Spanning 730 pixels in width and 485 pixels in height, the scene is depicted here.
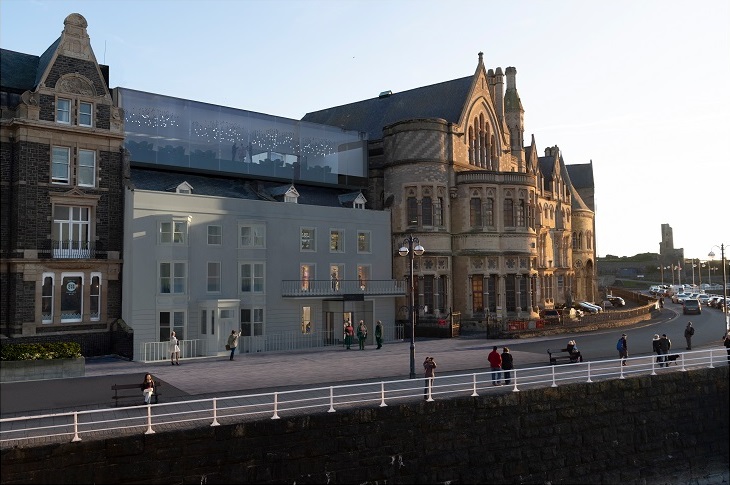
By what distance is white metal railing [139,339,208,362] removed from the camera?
3114cm

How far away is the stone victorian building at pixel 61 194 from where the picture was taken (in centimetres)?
3020

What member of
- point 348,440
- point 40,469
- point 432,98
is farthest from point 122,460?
point 432,98

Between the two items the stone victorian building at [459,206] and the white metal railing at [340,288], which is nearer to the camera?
the white metal railing at [340,288]

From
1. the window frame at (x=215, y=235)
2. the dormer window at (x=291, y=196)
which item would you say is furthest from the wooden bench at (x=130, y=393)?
the dormer window at (x=291, y=196)

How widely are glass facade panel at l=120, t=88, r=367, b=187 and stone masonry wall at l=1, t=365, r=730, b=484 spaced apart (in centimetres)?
2402

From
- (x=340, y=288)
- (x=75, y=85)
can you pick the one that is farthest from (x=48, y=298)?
(x=340, y=288)

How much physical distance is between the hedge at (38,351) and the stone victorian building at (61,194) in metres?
4.71

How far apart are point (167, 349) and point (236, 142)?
50.2ft

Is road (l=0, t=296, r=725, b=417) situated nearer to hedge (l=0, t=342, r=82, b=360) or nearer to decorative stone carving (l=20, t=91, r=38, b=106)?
hedge (l=0, t=342, r=82, b=360)

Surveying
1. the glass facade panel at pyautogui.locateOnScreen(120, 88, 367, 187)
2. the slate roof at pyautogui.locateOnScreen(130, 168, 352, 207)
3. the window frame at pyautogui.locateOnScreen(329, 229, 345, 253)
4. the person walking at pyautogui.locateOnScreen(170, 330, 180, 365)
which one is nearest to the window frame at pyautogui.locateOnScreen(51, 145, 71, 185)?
the slate roof at pyautogui.locateOnScreen(130, 168, 352, 207)

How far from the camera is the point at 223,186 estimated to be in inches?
1574

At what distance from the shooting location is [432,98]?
173ft

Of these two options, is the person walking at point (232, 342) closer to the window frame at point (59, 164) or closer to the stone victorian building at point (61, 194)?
the stone victorian building at point (61, 194)

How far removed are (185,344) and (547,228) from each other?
47.4 metres
